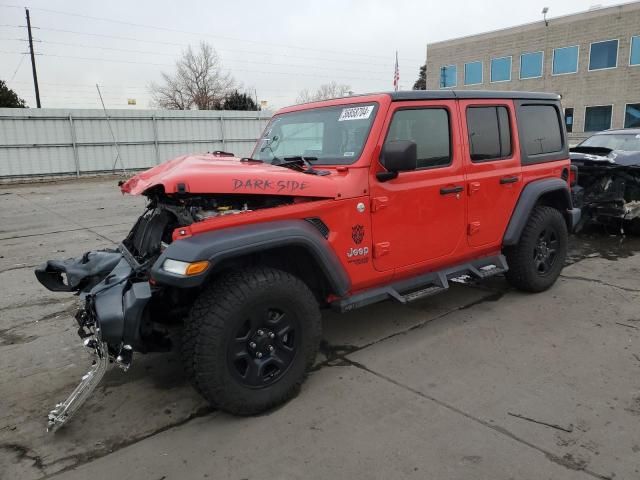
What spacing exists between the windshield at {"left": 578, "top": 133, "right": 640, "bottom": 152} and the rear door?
4.18 meters

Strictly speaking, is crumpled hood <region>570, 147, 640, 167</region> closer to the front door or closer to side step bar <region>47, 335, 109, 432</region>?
the front door

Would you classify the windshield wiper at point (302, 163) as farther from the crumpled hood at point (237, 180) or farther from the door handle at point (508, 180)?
the door handle at point (508, 180)

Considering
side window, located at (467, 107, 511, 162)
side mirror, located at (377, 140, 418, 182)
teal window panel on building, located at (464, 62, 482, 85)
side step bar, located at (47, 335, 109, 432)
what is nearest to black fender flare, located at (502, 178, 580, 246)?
side window, located at (467, 107, 511, 162)

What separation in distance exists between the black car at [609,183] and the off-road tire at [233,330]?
5.82 metres

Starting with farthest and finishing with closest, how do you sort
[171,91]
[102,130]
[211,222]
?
[171,91] < [102,130] < [211,222]

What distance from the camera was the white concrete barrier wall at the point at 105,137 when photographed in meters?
18.2

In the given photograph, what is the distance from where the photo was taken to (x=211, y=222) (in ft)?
9.71

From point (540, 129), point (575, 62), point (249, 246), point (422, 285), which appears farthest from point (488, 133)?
point (575, 62)

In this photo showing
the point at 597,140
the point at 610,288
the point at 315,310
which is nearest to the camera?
the point at 315,310

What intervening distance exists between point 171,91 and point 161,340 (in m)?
44.8

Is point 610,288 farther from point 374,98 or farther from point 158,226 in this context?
point 158,226

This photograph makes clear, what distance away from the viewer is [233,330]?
9.56 feet

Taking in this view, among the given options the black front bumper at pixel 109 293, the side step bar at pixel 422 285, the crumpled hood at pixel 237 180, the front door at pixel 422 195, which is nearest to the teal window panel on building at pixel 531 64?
the side step bar at pixel 422 285

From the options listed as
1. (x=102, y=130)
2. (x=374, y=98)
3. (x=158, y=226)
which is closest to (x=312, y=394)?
(x=158, y=226)
